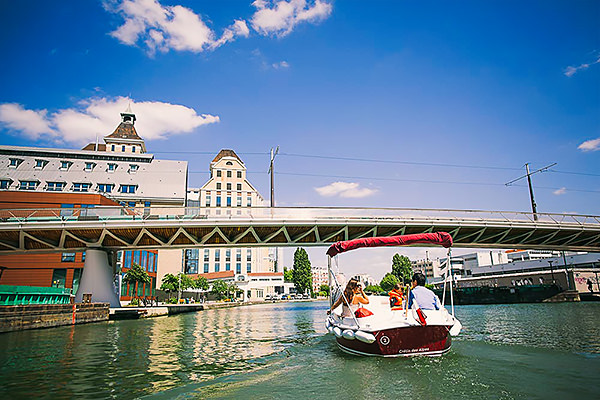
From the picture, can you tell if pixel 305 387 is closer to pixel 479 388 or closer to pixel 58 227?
pixel 479 388

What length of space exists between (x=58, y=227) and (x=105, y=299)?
7961 millimetres

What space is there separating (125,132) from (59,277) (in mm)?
47668

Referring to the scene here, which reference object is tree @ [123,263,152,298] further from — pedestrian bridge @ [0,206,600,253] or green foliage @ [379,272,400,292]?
green foliage @ [379,272,400,292]

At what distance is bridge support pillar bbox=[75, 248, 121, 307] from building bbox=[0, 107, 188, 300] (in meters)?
22.5

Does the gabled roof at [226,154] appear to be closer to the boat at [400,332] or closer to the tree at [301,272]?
the tree at [301,272]

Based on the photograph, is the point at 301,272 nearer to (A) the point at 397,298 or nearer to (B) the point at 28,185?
(B) the point at 28,185

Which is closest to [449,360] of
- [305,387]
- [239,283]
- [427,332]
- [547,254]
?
[427,332]

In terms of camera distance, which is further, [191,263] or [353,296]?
[191,263]

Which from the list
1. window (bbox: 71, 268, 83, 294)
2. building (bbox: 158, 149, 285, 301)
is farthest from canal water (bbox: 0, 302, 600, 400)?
building (bbox: 158, 149, 285, 301)

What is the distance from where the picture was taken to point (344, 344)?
37.9 feet

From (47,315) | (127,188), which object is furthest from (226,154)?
(47,315)

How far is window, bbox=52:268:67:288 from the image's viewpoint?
45034mm

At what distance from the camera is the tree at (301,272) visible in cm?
11425

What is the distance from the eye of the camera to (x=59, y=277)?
45312 mm
